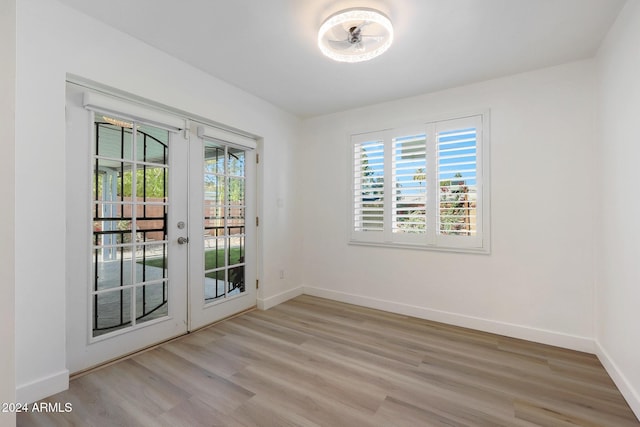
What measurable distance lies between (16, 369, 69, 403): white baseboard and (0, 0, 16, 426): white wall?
1.45ft

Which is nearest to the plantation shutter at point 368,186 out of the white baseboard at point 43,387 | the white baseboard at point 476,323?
the white baseboard at point 476,323

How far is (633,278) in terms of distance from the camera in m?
1.74

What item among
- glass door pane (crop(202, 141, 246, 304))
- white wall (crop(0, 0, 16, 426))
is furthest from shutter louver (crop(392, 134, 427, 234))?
white wall (crop(0, 0, 16, 426))

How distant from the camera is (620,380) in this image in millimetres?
1896

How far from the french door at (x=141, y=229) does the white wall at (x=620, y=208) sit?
3319mm

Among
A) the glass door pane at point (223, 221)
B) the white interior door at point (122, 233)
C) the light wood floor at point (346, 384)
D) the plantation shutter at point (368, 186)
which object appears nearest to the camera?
the light wood floor at point (346, 384)

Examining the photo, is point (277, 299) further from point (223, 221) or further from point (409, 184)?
point (409, 184)

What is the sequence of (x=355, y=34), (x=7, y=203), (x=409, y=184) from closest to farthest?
(x=7, y=203) < (x=355, y=34) < (x=409, y=184)

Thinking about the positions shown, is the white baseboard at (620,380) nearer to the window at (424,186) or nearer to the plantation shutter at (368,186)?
the window at (424,186)

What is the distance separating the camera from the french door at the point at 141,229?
6.67 ft

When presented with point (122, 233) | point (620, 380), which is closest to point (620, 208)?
point (620, 380)

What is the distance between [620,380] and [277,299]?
124 inches

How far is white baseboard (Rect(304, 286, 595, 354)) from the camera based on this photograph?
2.48 meters

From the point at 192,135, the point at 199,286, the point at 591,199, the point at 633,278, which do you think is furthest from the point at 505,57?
the point at 199,286
